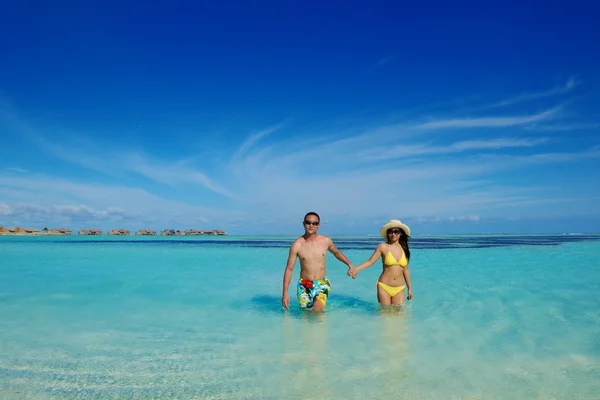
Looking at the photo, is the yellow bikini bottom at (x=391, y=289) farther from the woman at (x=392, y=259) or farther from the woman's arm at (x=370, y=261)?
the woman's arm at (x=370, y=261)

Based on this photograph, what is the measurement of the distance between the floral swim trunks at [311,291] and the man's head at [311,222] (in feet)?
2.93

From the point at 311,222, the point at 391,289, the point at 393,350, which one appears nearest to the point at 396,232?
the point at 391,289

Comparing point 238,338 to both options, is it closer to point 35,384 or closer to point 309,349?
point 309,349

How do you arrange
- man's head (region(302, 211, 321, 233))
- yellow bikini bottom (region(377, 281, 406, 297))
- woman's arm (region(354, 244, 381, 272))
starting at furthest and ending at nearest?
yellow bikini bottom (region(377, 281, 406, 297)), woman's arm (region(354, 244, 381, 272)), man's head (region(302, 211, 321, 233))

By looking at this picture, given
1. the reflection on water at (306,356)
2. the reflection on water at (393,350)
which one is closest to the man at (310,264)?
the reflection on water at (306,356)

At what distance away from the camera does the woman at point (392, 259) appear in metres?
7.41

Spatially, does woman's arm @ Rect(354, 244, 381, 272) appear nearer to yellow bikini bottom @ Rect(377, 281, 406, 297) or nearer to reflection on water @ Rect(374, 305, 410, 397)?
yellow bikini bottom @ Rect(377, 281, 406, 297)

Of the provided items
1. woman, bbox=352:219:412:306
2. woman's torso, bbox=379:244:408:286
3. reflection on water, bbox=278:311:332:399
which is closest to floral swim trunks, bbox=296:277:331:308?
reflection on water, bbox=278:311:332:399

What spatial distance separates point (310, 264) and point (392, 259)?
4.73ft

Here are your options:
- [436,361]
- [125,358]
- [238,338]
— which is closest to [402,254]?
[436,361]

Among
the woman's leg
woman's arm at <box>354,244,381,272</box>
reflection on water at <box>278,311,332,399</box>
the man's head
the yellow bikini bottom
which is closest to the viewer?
reflection on water at <box>278,311,332,399</box>

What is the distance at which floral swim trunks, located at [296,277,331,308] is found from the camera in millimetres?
7359

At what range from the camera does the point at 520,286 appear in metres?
11.7

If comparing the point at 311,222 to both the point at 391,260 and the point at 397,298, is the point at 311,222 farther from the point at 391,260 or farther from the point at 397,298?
the point at 397,298
